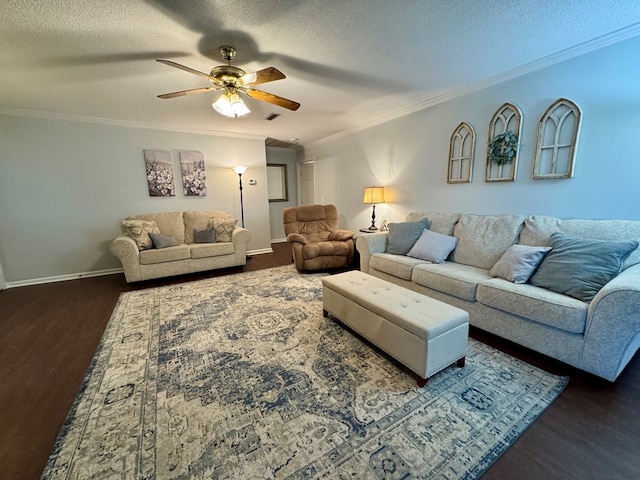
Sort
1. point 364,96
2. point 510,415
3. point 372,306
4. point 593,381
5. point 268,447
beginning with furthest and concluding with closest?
point 364,96 → point 372,306 → point 593,381 → point 510,415 → point 268,447

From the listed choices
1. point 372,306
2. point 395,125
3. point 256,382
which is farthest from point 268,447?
point 395,125

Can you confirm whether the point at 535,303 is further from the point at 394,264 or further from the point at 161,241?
the point at 161,241

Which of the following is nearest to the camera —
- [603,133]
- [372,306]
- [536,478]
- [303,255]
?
[536,478]

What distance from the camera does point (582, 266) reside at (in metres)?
1.84

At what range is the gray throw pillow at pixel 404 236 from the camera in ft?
10.5

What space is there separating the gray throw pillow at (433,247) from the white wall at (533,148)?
1.95 feet

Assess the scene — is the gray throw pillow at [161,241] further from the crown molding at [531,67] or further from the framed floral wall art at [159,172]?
the crown molding at [531,67]

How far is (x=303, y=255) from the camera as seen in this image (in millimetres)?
3838

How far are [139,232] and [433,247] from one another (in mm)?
4025

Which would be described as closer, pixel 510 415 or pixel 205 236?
pixel 510 415

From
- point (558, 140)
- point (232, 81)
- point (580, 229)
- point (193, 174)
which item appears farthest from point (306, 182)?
point (580, 229)

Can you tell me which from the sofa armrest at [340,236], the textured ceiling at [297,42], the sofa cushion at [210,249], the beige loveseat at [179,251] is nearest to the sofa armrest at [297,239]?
the sofa armrest at [340,236]

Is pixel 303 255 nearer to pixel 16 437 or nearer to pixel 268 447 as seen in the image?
pixel 268 447

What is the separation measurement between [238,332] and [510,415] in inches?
78.9
